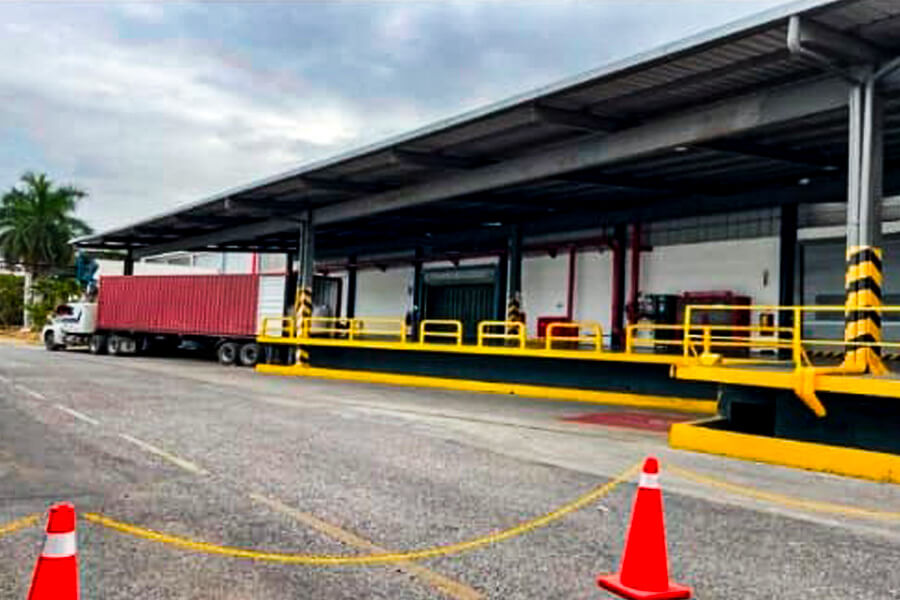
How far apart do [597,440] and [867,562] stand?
239 inches

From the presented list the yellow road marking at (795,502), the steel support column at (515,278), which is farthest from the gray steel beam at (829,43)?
the steel support column at (515,278)

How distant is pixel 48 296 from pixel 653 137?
52796mm

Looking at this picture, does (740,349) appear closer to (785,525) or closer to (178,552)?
(785,525)

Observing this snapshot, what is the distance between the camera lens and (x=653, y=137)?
53.6 feet

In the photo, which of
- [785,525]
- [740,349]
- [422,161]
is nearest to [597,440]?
[785,525]

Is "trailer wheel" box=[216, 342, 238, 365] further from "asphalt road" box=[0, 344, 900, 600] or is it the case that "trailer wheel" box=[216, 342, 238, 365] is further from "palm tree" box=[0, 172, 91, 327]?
"palm tree" box=[0, 172, 91, 327]

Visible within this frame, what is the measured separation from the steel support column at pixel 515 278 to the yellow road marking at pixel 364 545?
21.7m

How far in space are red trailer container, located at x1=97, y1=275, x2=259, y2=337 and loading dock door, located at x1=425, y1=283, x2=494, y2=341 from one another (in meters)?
8.85

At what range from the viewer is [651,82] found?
14.6 metres

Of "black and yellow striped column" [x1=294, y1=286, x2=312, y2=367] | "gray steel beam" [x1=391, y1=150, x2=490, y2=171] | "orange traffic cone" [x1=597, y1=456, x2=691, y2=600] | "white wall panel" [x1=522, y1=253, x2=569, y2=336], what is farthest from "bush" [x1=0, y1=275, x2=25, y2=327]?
"orange traffic cone" [x1=597, y1=456, x2=691, y2=600]

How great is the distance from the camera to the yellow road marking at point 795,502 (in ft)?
25.2

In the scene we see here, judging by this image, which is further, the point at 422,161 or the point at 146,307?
the point at 146,307

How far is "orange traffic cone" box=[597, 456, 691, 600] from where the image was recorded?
195 inches

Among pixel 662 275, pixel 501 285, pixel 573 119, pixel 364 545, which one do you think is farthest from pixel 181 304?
pixel 364 545
